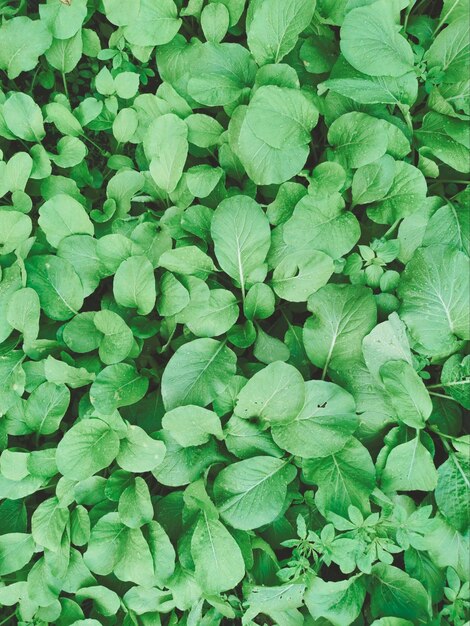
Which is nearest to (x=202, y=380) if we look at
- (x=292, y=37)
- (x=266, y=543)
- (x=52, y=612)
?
(x=266, y=543)

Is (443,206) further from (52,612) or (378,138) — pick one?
(52,612)

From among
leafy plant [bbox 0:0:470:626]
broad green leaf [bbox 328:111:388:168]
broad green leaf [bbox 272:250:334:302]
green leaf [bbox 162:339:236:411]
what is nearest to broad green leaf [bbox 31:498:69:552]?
leafy plant [bbox 0:0:470:626]

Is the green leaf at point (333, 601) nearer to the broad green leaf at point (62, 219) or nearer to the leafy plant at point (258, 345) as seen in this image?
the leafy plant at point (258, 345)

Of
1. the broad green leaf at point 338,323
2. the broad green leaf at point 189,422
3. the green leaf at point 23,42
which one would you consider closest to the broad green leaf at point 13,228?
the green leaf at point 23,42

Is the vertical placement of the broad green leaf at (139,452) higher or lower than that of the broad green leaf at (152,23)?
lower

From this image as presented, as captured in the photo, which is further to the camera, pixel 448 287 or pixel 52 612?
pixel 52 612

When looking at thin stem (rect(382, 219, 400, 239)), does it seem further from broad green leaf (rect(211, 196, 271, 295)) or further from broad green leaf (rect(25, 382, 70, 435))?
broad green leaf (rect(25, 382, 70, 435))

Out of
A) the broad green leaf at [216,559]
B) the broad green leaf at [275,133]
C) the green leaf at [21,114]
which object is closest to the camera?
the broad green leaf at [216,559]
